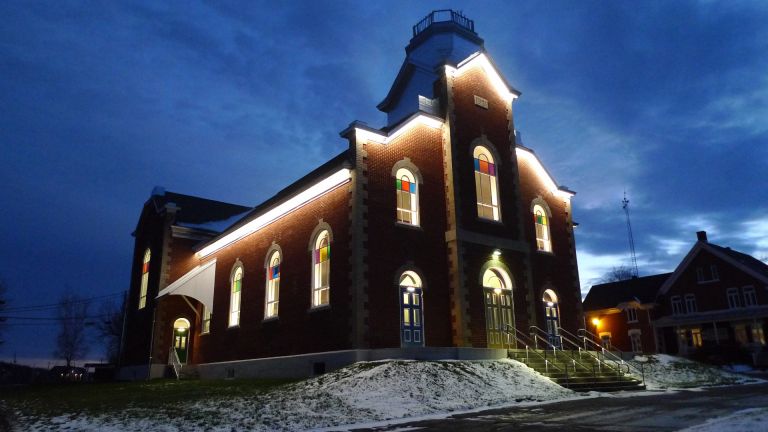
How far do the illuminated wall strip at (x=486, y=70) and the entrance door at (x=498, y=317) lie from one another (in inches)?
333

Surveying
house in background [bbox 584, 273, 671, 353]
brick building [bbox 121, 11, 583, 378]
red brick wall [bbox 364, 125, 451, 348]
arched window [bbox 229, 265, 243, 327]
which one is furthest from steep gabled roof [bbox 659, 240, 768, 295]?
arched window [bbox 229, 265, 243, 327]

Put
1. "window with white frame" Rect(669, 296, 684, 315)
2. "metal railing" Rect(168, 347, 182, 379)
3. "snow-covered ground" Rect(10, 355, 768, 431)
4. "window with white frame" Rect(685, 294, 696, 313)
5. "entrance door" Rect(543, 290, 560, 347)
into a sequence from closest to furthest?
"snow-covered ground" Rect(10, 355, 768, 431) < "entrance door" Rect(543, 290, 560, 347) < "metal railing" Rect(168, 347, 182, 379) < "window with white frame" Rect(685, 294, 696, 313) < "window with white frame" Rect(669, 296, 684, 315)

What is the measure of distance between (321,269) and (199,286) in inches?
388

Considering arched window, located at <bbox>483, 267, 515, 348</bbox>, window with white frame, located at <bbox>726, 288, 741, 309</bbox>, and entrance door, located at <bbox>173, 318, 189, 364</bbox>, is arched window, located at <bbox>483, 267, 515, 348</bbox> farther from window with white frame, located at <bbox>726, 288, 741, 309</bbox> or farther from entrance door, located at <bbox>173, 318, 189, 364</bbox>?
window with white frame, located at <bbox>726, 288, 741, 309</bbox>

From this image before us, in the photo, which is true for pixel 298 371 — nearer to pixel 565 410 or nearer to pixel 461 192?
pixel 461 192

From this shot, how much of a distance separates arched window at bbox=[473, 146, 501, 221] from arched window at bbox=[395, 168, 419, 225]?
9.03 feet

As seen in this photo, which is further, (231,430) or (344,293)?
(344,293)

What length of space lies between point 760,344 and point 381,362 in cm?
3453

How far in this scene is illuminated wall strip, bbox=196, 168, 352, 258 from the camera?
18719 millimetres

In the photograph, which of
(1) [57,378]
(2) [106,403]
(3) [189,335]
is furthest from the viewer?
(1) [57,378]

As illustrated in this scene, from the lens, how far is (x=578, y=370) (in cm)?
1761

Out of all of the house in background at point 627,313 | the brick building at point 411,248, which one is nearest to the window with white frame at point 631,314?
the house in background at point 627,313

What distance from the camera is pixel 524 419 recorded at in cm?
978

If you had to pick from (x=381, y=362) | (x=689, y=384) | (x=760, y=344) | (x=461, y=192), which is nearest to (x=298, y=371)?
(x=381, y=362)
